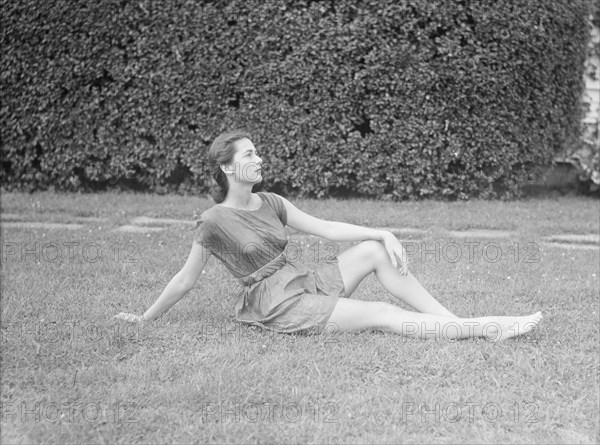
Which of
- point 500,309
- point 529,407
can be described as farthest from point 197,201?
point 529,407

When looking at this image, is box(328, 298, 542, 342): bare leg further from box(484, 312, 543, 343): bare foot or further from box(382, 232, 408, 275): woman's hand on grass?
box(382, 232, 408, 275): woman's hand on grass

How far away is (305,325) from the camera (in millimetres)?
3791

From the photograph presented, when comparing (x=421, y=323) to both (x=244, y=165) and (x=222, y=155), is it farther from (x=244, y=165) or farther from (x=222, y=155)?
(x=222, y=155)

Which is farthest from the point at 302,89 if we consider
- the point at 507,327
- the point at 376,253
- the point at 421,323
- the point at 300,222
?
the point at 507,327

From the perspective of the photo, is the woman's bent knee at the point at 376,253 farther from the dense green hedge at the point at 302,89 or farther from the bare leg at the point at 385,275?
the dense green hedge at the point at 302,89

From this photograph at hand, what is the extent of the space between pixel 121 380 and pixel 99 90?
596 cm

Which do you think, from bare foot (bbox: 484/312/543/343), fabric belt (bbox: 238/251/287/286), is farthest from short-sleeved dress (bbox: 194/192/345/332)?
bare foot (bbox: 484/312/543/343)

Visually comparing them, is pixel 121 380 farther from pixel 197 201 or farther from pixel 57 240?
pixel 197 201

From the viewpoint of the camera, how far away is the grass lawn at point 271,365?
9.22 feet

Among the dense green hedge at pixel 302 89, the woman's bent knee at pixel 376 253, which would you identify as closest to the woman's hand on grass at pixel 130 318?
the woman's bent knee at pixel 376 253

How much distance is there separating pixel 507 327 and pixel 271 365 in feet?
3.98

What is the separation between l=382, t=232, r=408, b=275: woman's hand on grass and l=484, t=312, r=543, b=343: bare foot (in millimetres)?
500

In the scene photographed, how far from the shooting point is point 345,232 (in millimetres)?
4078

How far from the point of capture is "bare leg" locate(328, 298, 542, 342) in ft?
12.3
